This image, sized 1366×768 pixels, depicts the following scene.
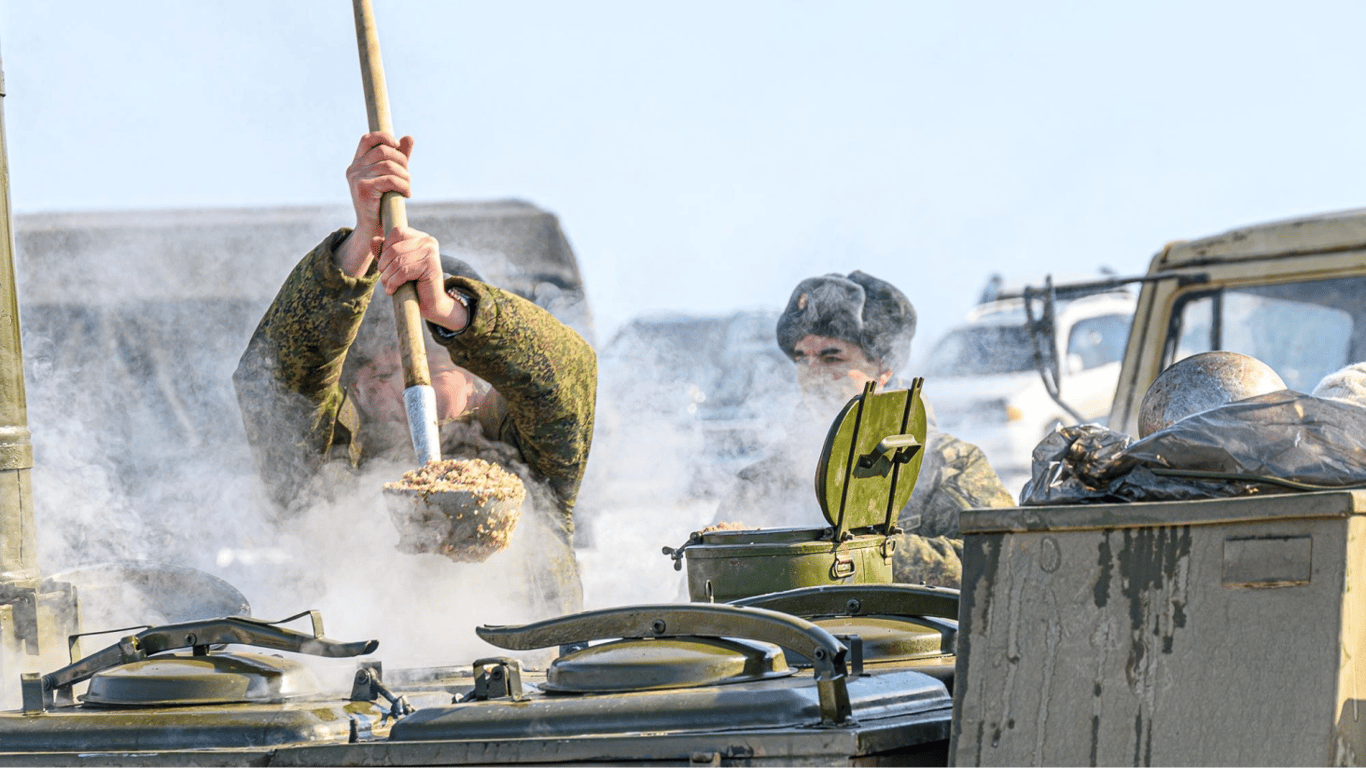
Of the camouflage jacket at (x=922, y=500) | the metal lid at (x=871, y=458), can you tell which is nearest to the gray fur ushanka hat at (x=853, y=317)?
the camouflage jacket at (x=922, y=500)

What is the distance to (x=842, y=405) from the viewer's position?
4270mm

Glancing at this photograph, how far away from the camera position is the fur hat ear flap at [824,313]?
416cm

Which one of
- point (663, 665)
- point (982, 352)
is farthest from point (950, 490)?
point (982, 352)

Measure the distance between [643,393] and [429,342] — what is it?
2.09 m

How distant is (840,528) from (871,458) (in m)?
0.15

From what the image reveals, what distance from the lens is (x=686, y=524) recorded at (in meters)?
6.03

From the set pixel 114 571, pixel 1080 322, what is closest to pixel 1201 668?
pixel 114 571

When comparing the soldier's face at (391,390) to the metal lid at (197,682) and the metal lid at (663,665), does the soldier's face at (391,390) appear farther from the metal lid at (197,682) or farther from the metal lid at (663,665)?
the metal lid at (663,665)

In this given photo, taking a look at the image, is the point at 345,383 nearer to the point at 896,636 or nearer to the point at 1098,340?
the point at 896,636

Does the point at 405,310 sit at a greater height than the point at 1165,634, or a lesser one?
greater

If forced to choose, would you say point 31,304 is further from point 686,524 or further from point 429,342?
point 429,342

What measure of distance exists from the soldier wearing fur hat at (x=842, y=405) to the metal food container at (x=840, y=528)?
933 millimetres

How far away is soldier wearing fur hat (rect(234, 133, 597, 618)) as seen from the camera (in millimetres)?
3100

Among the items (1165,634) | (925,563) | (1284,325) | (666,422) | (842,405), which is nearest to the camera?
(1165,634)
